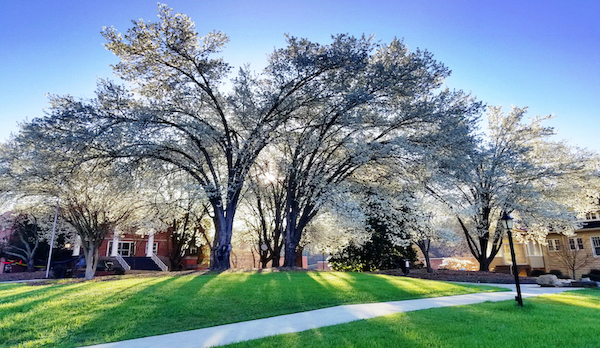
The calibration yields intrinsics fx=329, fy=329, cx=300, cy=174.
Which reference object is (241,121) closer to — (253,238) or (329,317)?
(329,317)

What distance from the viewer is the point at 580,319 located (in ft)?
22.2

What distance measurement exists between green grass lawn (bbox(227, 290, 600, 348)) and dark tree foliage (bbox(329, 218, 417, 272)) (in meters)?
13.8

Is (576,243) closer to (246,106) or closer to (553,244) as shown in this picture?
(553,244)

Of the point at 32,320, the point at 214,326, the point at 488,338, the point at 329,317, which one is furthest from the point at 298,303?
the point at 32,320

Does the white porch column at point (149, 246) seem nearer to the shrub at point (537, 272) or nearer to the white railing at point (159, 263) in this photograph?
the white railing at point (159, 263)

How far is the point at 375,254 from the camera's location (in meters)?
22.1

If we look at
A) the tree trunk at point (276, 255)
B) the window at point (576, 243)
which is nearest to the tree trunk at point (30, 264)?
the tree trunk at point (276, 255)

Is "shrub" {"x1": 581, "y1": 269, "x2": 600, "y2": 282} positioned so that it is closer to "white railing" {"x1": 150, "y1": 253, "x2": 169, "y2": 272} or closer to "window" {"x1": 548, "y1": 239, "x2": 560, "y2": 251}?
"window" {"x1": 548, "y1": 239, "x2": 560, "y2": 251}

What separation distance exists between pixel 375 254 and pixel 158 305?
16.8 meters

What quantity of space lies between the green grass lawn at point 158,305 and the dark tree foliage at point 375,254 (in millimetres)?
10171

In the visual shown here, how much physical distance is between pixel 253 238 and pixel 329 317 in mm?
21070

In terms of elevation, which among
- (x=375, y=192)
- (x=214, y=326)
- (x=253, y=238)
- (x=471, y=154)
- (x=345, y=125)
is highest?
(x=345, y=125)

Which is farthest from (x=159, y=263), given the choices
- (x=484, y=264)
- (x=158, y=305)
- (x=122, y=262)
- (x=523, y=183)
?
(x=523, y=183)

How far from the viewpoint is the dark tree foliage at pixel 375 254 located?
21719 mm
